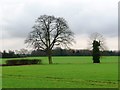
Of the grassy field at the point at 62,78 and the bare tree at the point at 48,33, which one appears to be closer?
the grassy field at the point at 62,78

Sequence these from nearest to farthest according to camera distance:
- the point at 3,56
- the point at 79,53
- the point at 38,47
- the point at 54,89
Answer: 1. the point at 54,89
2. the point at 38,47
3. the point at 3,56
4. the point at 79,53

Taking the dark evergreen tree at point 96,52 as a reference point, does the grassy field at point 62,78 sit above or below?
below

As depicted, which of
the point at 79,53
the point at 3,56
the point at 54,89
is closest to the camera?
the point at 54,89

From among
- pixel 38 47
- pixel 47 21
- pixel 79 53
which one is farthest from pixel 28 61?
pixel 79 53

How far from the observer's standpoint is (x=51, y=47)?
285 ft

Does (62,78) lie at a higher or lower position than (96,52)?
lower

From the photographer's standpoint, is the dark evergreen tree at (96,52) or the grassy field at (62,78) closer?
the grassy field at (62,78)

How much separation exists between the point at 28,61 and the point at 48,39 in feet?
27.7

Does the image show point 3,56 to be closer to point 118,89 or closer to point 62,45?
point 62,45

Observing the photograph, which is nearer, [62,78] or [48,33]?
[62,78]

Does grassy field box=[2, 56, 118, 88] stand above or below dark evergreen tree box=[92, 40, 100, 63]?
below

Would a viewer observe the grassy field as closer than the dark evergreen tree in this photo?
Yes

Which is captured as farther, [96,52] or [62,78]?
[96,52]

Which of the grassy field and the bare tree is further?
the bare tree
